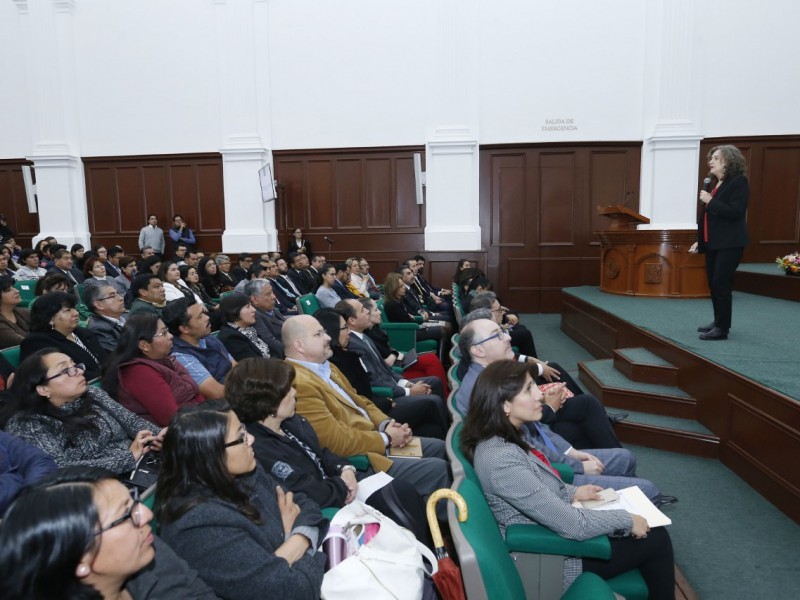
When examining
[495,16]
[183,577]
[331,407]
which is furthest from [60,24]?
[183,577]

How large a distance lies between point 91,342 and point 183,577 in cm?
257

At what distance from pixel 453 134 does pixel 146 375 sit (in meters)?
7.17

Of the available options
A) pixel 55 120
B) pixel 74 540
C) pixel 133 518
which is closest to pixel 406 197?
pixel 55 120

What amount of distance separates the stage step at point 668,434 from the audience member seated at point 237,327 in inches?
93.3

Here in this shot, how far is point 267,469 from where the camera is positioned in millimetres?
1854

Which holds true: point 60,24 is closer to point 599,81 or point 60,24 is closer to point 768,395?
point 599,81

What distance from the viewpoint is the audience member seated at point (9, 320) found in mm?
3627

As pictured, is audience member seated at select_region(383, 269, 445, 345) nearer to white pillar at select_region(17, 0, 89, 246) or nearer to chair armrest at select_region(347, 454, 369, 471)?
chair armrest at select_region(347, 454, 369, 471)

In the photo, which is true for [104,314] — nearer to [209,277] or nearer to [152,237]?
[209,277]

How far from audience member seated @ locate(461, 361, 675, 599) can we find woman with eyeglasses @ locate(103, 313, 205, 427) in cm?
131

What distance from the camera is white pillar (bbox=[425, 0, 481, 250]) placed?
28.5 feet

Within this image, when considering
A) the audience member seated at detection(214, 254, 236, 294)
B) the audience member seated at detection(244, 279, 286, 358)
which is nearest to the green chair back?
the audience member seated at detection(214, 254, 236, 294)

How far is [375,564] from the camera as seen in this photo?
139 cm

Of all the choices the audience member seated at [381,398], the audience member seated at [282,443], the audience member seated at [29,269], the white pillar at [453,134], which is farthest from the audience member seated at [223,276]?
the audience member seated at [282,443]
